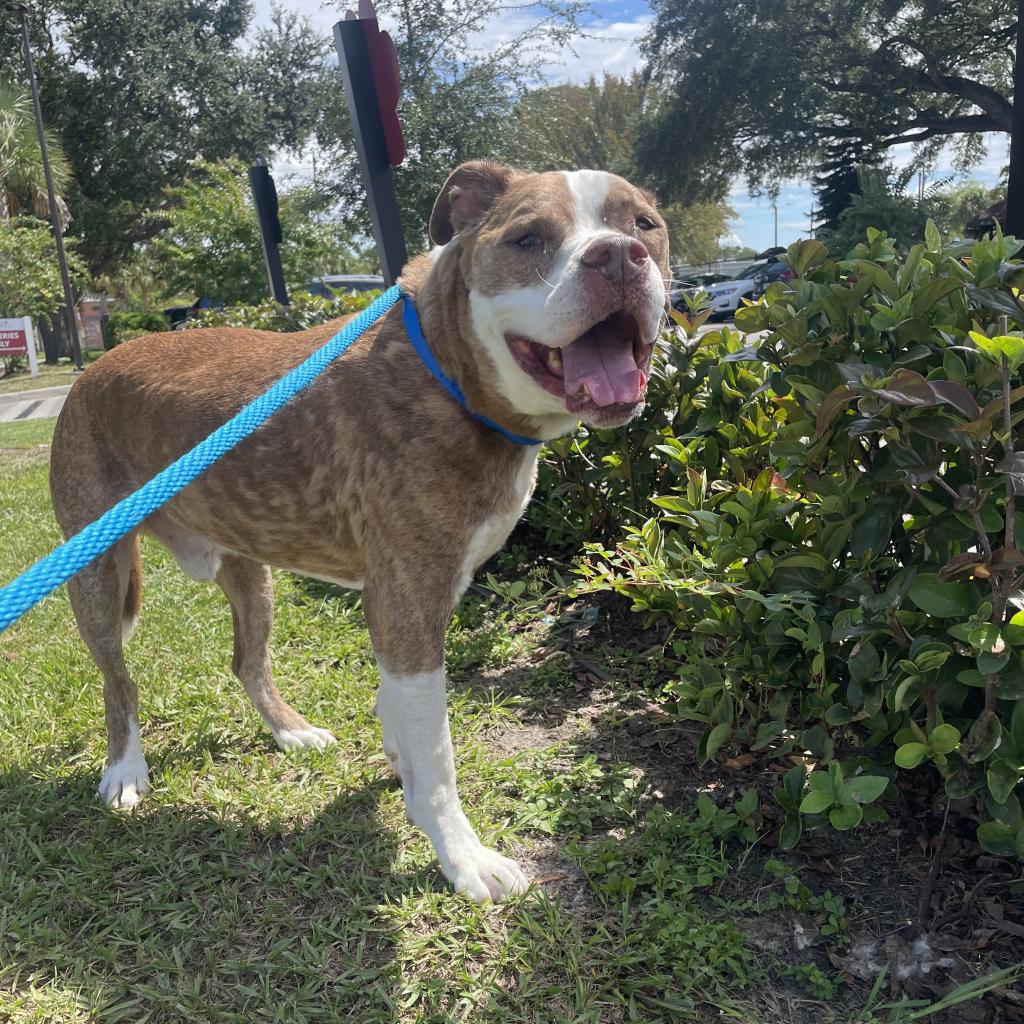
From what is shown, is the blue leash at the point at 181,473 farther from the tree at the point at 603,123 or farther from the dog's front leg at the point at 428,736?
the tree at the point at 603,123

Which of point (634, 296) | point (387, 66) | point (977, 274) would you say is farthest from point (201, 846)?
point (387, 66)

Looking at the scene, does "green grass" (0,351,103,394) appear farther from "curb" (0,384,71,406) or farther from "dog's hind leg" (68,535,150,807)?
"dog's hind leg" (68,535,150,807)

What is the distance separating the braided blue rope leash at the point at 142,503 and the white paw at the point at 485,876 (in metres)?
1.31

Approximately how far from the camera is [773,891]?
243cm

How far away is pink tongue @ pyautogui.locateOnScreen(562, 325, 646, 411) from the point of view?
7.40 feet

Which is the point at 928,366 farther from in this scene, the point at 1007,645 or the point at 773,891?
the point at 773,891

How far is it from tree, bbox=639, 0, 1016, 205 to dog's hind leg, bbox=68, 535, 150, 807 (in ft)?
92.7

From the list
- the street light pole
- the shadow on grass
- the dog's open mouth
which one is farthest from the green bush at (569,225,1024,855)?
the street light pole

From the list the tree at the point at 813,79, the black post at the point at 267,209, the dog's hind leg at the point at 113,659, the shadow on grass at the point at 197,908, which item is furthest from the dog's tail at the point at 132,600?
the tree at the point at 813,79

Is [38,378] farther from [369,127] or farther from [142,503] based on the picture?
[142,503]

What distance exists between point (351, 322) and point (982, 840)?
7.28ft

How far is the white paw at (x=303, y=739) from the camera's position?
3426 millimetres

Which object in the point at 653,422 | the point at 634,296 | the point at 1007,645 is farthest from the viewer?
the point at 653,422

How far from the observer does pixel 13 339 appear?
967 inches
